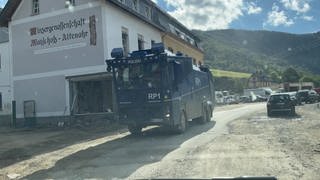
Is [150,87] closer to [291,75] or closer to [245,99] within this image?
[245,99]

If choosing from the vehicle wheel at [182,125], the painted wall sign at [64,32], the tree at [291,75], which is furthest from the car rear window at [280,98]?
the tree at [291,75]

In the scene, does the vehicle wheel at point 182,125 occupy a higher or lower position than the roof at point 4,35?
lower

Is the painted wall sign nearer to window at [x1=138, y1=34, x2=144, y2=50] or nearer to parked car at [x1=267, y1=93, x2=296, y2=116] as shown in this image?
window at [x1=138, y1=34, x2=144, y2=50]

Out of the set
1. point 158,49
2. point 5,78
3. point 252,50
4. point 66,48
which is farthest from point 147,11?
point 252,50

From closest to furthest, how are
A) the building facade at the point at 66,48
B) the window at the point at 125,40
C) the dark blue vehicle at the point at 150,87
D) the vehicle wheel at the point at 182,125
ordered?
the dark blue vehicle at the point at 150,87
the vehicle wheel at the point at 182,125
the building facade at the point at 66,48
the window at the point at 125,40

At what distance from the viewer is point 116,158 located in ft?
43.8

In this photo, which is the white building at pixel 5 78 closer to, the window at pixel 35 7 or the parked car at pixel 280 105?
the window at pixel 35 7

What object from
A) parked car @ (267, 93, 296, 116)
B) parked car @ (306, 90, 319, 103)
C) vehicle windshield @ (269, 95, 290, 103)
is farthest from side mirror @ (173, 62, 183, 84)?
parked car @ (306, 90, 319, 103)

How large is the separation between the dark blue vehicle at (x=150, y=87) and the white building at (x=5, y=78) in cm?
1912

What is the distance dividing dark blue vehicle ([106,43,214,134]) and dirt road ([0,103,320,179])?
33.1 inches

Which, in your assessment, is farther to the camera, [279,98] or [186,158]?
[279,98]

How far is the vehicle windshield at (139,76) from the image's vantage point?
60.2 feet

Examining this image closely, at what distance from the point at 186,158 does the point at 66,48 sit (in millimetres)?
18795

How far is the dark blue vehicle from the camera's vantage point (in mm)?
18172
